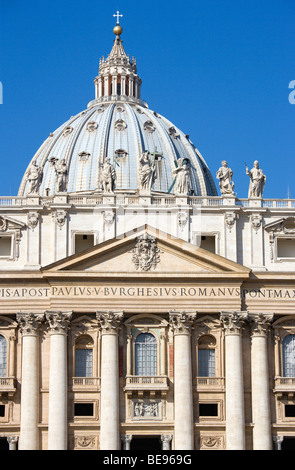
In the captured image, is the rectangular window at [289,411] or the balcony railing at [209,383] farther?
the rectangular window at [289,411]

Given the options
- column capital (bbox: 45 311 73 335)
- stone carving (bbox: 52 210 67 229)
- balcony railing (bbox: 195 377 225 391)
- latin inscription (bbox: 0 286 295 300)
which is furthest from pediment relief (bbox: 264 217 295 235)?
column capital (bbox: 45 311 73 335)

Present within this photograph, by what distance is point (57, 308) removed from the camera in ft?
257

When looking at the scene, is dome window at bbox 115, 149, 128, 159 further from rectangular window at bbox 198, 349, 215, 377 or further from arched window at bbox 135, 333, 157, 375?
rectangular window at bbox 198, 349, 215, 377

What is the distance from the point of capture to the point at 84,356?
3108 inches

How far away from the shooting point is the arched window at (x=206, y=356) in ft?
259

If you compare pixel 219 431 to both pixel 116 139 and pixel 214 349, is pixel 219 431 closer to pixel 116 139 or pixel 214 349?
pixel 214 349

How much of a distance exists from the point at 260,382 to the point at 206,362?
3462mm

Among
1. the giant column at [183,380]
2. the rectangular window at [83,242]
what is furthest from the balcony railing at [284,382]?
the rectangular window at [83,242]

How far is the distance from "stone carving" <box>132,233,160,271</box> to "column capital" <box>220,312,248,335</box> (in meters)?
5.16

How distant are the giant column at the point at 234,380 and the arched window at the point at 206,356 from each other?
1.25m

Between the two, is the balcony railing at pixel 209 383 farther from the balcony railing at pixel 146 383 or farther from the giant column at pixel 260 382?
the balcony railing at pixel 146 383

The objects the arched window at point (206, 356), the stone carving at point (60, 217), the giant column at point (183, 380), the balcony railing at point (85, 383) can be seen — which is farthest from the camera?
the stone carving at point (60, 217)

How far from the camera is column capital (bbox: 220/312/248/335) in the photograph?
7838 centimetres

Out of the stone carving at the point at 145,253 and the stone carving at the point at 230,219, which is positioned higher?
the stone carving at the point at 230,219
